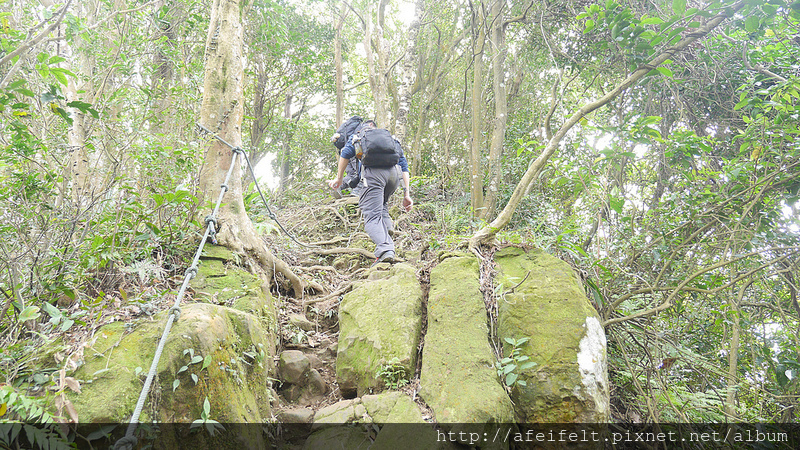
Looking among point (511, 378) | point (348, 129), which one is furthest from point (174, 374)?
point (348, 129)

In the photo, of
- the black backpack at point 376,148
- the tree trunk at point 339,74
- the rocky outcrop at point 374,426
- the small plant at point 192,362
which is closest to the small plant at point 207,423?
the small plant at point 192,362

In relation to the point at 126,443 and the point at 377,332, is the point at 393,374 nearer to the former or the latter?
the point at 377,332

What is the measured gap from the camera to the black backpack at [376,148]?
480 centimetres

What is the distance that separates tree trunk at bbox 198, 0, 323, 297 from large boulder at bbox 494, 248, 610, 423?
7.73 ft

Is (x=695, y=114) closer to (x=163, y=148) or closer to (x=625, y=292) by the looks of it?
(x=625, y=292)

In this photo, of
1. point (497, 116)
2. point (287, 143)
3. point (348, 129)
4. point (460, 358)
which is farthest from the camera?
point (287, 143)

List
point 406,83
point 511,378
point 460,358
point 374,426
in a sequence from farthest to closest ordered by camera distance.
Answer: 1. point 406,83
2. point 460,358
3. point 511,378
4. point 374,426

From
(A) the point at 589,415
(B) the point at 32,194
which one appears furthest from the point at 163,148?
(A) the point at 589,415

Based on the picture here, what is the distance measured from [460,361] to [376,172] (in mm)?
2879

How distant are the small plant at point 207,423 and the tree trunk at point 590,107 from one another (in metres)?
2.88

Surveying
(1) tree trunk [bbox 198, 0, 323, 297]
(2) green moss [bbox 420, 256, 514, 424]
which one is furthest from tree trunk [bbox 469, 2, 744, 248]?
(1) tree trunk [bbox 198, 0, 323, 297]

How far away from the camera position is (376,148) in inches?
189

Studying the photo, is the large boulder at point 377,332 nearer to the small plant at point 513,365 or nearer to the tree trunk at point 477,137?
the small plant at point 513,365

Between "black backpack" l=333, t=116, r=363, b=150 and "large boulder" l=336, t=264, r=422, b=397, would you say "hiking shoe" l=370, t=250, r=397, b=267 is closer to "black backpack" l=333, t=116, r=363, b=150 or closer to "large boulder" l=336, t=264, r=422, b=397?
"large boulder" l=336, t=264, r=422, b=397
